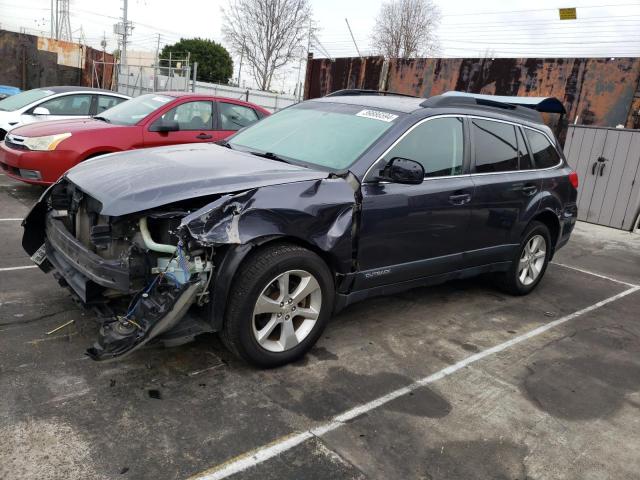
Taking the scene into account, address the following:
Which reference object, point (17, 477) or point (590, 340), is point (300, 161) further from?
point (590, 340)

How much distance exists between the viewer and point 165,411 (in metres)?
2.96

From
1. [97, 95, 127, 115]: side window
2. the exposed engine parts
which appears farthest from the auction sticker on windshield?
[97, 95, 127, 115]: side window

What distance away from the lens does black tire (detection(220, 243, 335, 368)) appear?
3176 millimetres

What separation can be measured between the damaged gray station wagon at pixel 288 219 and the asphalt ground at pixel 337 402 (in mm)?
332

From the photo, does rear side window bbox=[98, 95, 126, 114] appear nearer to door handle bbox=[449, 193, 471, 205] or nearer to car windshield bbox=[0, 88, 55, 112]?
car windshield bbox=[0, 88, 55, 112]

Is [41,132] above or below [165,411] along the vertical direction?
above

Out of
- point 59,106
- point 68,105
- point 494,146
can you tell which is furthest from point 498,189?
point 59,106

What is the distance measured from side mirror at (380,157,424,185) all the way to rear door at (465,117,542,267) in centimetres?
94

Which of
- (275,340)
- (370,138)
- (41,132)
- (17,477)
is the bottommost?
(17,477)

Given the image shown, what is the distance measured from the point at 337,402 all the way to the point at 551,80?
33.9ft

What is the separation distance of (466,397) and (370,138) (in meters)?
1.92

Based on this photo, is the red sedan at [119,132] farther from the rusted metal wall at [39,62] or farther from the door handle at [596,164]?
the rusted metal wall at [39,62]

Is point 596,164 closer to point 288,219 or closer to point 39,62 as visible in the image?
point 288,219

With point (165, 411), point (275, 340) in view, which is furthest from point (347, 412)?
point (165, 411)
